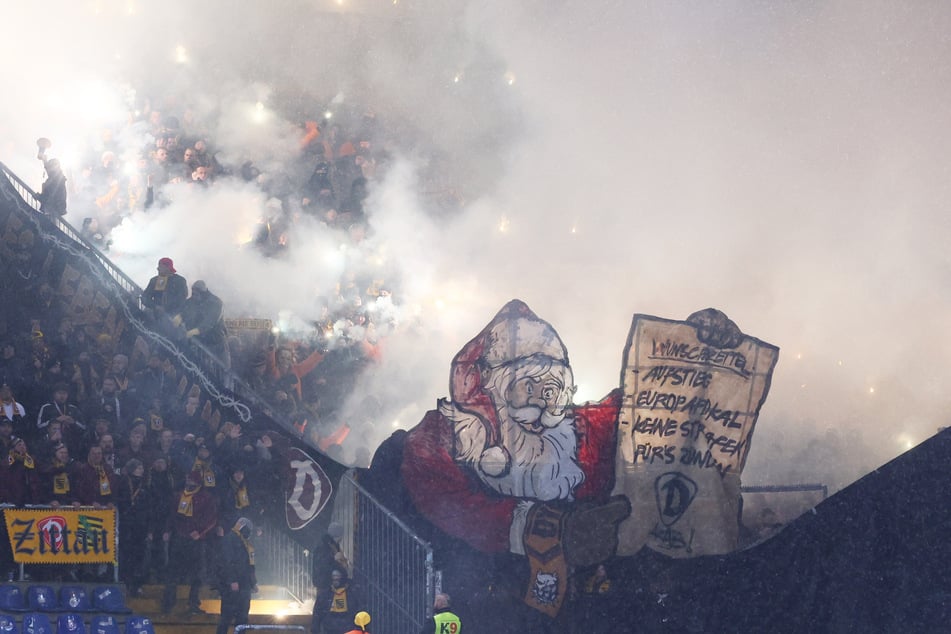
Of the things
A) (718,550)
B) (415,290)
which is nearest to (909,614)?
(718,550)

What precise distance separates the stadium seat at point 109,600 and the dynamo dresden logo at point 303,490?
5.12 feet

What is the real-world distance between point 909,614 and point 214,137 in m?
16.0

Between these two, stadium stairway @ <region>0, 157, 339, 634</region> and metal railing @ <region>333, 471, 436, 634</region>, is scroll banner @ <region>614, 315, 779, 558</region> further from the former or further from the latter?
stadium stairway @ <region>0, 157, 339, 634</region>

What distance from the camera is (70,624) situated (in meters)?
8.44

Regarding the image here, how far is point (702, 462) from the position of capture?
35.2ft

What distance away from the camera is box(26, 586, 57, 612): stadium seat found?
27.9 feet

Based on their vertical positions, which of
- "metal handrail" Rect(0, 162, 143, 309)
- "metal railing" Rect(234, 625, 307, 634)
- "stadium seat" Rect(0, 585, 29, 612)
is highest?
"metal handrail" Rect(0, 162, 143, 309)

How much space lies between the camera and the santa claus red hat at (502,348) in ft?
34.3

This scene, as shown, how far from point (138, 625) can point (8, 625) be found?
0.99 meters

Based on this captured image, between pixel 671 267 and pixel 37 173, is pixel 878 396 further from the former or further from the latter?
pixel 37 173

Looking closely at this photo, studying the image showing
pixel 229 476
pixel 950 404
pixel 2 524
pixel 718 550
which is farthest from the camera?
pixel 950 404

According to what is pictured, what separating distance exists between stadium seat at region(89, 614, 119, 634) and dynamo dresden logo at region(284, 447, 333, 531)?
5.65ft

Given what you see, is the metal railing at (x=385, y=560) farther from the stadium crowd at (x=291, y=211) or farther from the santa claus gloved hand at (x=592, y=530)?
the stadium crowd at (x=291, y=211)

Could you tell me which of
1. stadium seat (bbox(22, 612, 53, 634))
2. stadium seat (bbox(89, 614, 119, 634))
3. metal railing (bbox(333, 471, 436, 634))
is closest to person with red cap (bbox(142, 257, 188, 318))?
metal railing (bbox(333, 471, 436, 634))
